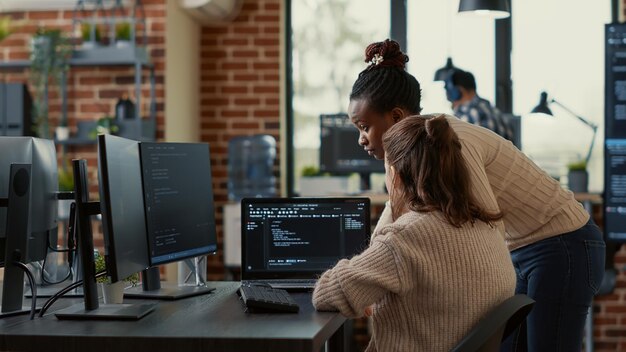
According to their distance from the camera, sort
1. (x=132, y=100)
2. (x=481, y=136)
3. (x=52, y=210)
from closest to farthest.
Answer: (x=481, y=136) → (x=52, y=210) → (x=132, y=100)

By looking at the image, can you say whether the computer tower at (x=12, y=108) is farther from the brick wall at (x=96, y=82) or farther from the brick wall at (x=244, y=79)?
the brick wall at (x=244, y=79)

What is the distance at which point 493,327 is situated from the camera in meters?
1.89

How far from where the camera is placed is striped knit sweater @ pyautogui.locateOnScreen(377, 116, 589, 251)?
2307mm

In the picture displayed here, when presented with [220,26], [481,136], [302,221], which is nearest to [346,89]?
[220,26]

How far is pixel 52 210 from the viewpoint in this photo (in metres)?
2.54

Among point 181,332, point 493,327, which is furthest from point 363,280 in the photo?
point 181,332

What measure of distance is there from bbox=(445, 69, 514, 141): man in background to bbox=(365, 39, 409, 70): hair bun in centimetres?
249

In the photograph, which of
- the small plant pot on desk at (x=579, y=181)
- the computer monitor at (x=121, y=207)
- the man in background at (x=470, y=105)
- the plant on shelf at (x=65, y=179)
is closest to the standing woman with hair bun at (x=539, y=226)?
the computer monitor at (x=121, y=207)

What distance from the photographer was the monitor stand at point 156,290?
8.21ft

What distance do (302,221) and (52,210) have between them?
0.72 meters

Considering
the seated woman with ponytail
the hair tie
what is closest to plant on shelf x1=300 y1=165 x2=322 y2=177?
the hair tie

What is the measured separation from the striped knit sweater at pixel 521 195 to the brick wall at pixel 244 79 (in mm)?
3457

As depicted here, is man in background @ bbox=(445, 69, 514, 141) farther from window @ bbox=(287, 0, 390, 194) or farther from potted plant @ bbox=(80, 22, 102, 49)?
potted plant @ bbox=(80, 22, 102, 49)

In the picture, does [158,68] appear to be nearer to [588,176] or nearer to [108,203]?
[588,176]
